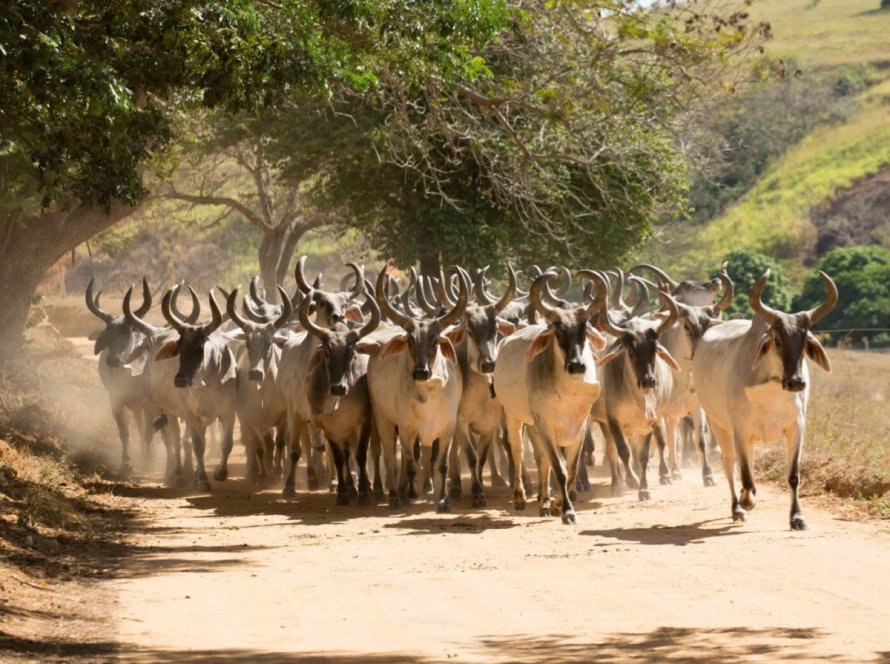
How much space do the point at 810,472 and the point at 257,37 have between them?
21.8 feet

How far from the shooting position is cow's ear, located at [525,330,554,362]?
13227mm

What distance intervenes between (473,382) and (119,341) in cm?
584

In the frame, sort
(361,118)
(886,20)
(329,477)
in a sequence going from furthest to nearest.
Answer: (886,20) → (361,118) → (329,477)

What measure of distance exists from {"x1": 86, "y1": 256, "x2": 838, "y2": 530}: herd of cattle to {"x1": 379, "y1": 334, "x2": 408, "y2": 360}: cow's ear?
18 mm

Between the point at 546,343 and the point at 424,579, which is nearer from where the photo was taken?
the point at 424,579

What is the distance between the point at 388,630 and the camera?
8070 millimetres

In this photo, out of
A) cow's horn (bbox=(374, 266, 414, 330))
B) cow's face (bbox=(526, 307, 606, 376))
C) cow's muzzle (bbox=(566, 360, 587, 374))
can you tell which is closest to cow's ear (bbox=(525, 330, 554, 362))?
cow's face (bbox=(526, 307, 606, 376))

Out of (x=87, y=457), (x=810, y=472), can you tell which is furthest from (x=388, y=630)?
(x=87, y=457)

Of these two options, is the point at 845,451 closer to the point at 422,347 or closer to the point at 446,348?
the point at 446,348

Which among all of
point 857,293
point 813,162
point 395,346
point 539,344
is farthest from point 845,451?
point 813,162

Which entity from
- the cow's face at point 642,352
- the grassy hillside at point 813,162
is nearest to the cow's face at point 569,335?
the cow's face at point 642,352

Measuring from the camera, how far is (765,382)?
39.8 feet

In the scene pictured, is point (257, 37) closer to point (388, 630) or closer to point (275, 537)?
Result: point (275, 537)

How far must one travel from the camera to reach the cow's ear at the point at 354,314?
17.3 metres
